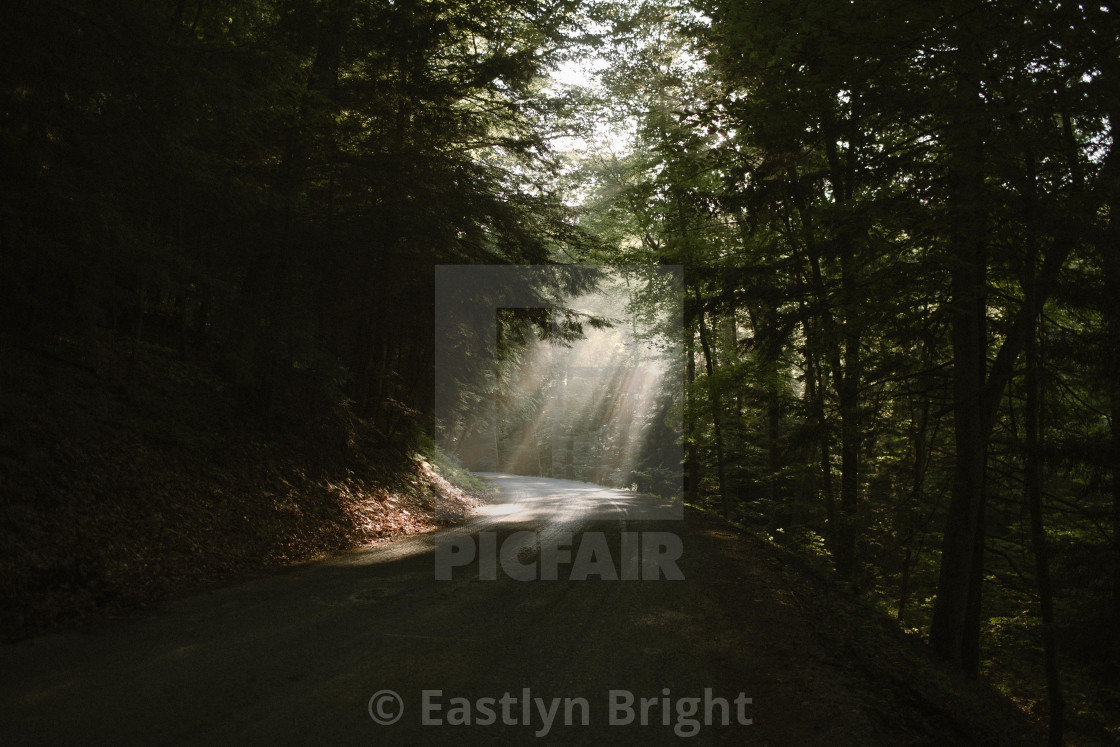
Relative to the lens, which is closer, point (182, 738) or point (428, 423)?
point (182, 738)

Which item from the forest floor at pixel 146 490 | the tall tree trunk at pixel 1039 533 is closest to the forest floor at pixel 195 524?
the forest floor at pixel 146 490

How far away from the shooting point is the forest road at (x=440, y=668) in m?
3.94

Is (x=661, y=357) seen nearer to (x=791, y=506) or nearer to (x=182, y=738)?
(x=791, y=506)

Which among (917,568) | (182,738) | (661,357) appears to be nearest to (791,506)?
(917,568)

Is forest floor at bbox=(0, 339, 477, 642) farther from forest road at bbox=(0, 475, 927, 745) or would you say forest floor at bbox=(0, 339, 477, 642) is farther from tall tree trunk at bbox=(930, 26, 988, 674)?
tall tree trunk at bbox=(930, 26, 988, 674)

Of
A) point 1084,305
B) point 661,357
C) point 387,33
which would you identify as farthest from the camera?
point 661,357

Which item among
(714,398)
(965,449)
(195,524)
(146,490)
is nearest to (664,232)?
(714,398)

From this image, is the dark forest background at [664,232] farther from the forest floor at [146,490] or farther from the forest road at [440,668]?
the forest road at [440,668]

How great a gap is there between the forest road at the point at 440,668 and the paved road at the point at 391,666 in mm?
17

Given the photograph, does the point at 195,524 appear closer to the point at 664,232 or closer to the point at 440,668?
the point at 440,668

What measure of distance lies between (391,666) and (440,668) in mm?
382

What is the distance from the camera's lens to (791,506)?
787 inches

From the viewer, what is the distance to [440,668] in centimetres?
495

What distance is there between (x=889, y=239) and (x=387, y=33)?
9203mm
